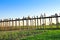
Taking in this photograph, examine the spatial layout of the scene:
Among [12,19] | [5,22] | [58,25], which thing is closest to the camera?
[58,25]

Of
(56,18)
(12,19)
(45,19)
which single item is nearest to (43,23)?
(45,19)

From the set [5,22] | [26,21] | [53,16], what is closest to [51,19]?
[53,16]

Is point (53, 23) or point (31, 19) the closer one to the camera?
point (53, 23)

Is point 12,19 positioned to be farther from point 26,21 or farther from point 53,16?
point 53,16

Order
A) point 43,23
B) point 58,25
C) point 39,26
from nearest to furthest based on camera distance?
point 58,25 → point 43,23 → point 39,26

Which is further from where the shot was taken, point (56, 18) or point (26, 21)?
point (26, 21)

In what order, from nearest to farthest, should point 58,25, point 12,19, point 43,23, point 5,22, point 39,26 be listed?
point 58,25 < point 43,23 < point 39,26 < point 12,19 < point 5,22

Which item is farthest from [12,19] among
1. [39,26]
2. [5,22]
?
[39,26]

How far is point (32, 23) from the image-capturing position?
36375 millimetres

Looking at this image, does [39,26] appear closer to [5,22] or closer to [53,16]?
[53,16]

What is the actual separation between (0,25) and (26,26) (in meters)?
8.25

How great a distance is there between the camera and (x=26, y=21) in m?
37.6

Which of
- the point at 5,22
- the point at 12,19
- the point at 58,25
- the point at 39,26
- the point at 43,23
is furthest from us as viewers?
the point at 5,22

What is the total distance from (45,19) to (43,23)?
0.89 metres
